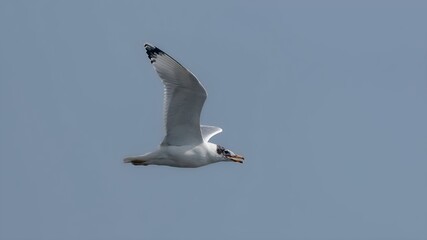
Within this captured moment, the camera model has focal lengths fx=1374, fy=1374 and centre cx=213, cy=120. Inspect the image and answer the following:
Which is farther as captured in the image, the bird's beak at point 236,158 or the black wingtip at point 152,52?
the bird's beak at point 236,158

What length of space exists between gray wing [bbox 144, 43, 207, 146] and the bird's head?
1006 millimetres

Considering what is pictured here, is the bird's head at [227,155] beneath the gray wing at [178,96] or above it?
beneath

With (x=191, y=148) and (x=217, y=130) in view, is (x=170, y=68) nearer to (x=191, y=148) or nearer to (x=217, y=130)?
(x=191, y=148)

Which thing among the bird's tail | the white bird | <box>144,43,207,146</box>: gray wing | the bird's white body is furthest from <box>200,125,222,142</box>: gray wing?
the bird's tail

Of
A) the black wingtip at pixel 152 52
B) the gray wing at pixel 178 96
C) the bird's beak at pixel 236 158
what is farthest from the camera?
the bird's beak at pixel 236 158

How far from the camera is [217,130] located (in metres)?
33.5

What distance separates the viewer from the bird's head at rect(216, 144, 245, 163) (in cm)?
3155

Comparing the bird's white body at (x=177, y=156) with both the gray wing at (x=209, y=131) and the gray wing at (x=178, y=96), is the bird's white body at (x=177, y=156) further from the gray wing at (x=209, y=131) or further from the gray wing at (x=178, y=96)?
the gray wing at (x=209, y=131)

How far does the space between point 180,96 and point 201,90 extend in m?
0.56

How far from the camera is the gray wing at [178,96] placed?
96.8ft

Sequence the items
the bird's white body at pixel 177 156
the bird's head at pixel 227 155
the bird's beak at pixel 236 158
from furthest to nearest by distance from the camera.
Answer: the bird's beak at pixel 236 158
the bird's head at pixel 227 155
the bird's white body at pixel 177 156

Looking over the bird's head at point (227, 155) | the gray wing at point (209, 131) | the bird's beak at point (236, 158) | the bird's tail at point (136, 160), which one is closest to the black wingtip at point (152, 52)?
the bird's tail at point (136, 160)

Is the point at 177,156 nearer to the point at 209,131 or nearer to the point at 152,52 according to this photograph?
the point at 152,52

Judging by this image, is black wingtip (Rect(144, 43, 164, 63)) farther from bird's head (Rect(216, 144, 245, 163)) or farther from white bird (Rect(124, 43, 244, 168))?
bird's head (Rect(216, 144, 245, 163))
